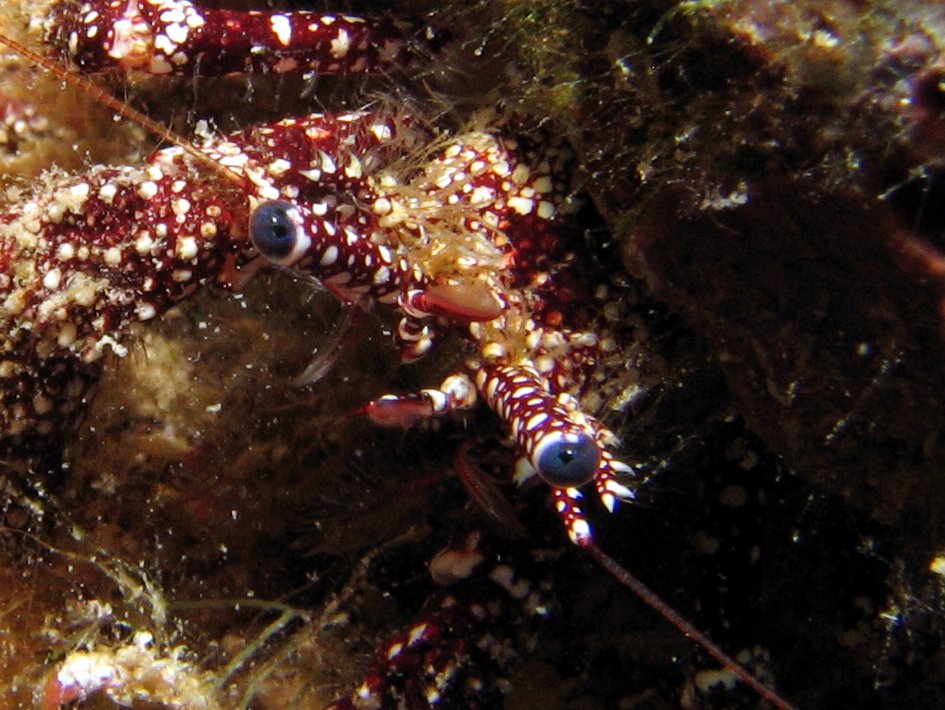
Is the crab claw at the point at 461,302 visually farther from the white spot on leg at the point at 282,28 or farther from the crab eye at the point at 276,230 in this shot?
the white spot on leg at the point at 282,28

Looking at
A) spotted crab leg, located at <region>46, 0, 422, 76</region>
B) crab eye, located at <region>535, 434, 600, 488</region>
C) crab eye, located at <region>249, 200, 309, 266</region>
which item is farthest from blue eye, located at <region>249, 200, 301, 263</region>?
spotted crab leg, located at <region>46, 0, 422, 76</region>

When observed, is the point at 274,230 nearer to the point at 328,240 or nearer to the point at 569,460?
the point at 328,240

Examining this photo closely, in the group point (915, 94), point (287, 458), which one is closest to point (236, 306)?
point (287, 458)

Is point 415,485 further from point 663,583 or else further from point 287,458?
point 663,583

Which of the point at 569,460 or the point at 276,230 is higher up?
the point at 276,230

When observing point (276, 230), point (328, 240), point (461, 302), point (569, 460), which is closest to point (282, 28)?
point (328, 240)

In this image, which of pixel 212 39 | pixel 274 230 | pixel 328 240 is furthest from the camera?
pixel 212 39

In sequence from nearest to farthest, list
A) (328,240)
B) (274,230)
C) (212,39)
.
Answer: (274,230)
(328,240)
(212,39)

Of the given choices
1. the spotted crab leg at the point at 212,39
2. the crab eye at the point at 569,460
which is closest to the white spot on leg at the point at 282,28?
the spotted crab leg at the point at 212,39

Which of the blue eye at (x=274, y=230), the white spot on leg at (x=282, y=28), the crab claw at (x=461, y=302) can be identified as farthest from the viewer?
the white spot on leg at (x=282, y=28)
